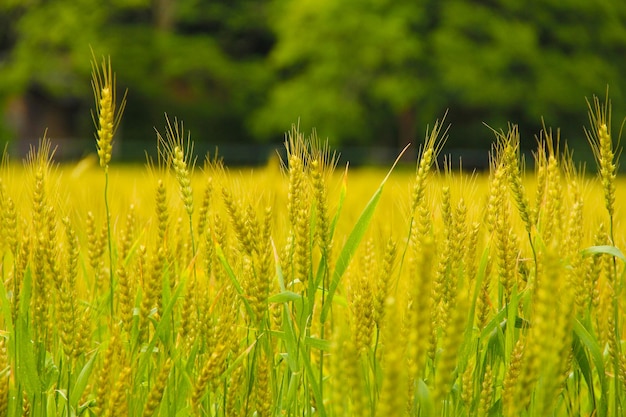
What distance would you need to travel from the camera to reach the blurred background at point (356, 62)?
2225 centimetres

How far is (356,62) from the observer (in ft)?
76.3

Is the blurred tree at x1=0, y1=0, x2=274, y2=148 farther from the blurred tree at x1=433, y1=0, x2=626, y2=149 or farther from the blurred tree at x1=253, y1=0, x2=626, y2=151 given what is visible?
the blurred tree at x1=433, y1=0, x2=626, y2=149

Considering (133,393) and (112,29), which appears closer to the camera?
(133,393)

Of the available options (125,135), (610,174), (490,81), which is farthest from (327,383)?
(125,135)

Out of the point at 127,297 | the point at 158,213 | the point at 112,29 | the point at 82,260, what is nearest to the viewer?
the point at 127,297

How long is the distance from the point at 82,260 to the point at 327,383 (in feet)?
2.23

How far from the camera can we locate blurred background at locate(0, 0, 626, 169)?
73.0ft

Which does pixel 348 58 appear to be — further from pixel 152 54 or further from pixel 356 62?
pixel 152 54

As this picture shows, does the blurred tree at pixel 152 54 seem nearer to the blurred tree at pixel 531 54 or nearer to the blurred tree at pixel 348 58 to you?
the blurred tree at pixel 348 58

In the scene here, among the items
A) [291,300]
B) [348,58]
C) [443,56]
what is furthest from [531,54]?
[291,300]

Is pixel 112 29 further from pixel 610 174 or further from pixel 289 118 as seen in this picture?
pixel 610 174

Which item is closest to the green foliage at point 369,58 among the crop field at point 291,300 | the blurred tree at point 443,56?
the blurred tree at point 443,56

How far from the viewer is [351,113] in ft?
75.6

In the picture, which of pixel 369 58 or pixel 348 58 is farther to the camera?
pixel 348 58
